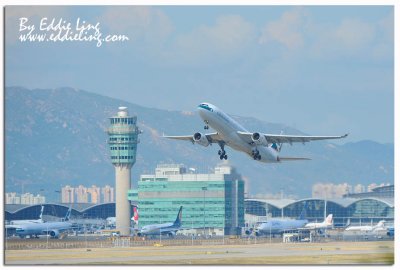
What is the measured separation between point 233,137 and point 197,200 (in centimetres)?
10323

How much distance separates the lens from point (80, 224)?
185125 mm

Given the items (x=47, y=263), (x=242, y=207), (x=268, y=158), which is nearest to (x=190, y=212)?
(x=242, y=207)

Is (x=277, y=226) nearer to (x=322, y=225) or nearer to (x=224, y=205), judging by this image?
(x=322, y=225)

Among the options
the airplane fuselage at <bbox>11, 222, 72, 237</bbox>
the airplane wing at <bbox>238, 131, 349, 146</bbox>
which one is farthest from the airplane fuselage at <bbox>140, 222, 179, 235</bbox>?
the airplane wing at <bbox>238, 131, 349, 146</bbox>

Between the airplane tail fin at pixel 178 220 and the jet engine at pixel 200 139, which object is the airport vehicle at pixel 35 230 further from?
the jet engine at pixel 200 139

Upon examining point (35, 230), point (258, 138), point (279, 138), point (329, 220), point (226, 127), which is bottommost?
point (35, 230)

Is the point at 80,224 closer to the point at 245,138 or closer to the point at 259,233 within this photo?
the point at 259,233

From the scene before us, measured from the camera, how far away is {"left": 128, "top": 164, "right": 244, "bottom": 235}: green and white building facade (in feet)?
570

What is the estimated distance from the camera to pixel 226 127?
81312mm

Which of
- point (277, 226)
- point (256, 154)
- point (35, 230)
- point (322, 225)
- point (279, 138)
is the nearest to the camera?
point (279, 138)

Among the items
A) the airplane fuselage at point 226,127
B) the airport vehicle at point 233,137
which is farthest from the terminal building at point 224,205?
the airplane fuselage at point 226,127

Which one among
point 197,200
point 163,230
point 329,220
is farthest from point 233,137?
point 197,200

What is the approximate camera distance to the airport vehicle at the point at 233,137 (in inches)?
3150

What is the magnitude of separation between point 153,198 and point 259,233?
1919 inches
